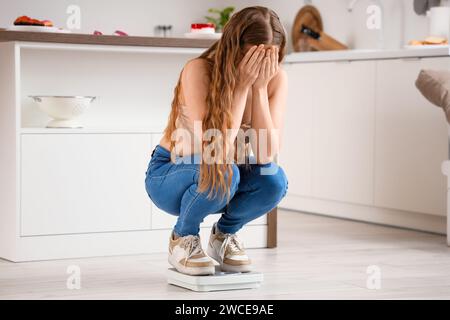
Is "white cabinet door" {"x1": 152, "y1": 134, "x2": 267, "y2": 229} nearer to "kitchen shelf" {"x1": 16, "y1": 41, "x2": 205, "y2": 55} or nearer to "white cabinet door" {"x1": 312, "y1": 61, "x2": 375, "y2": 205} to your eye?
"kitchen shelf" {"x1": 16, "y1": 41, "x2": 205, "y2": 55}

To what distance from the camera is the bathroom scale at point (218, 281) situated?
2.91 meters

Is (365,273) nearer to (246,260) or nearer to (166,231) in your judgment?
(246,260)

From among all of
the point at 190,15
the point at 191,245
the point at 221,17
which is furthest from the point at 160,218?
the point at 190,15

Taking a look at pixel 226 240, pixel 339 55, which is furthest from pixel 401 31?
pixel 226 240

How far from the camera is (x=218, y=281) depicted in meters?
2.92

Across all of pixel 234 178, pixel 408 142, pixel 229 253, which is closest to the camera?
pixel 234 178

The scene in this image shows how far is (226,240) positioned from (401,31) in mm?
2689

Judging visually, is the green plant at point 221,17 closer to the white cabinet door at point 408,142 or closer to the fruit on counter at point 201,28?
the white cabinet door at point 408,142

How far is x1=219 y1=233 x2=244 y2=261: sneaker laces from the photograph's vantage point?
3059 millimetres

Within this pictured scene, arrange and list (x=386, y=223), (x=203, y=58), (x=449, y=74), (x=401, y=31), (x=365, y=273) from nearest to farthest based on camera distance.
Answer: (x=203, y=58)
(x=365, y=273)
(x=449, y=74)
(x=386, y=223)
(x=401, y=31)

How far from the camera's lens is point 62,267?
3418mm

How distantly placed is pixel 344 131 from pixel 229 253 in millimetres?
2212

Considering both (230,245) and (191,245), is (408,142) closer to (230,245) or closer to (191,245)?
(230,245)

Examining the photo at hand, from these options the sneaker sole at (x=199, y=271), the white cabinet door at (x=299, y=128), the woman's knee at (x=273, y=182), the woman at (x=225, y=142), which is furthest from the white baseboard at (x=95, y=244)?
the white cabinet door at (x=299, y=128)
